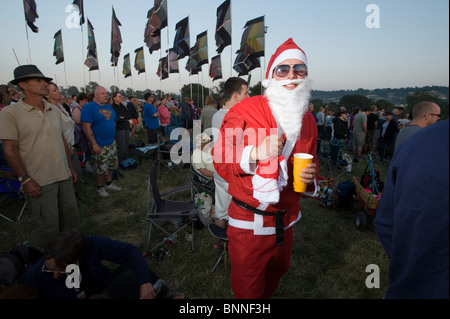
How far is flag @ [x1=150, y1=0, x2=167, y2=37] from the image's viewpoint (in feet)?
36.6

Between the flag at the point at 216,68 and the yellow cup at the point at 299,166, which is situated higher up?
the flag at the point at 216,68

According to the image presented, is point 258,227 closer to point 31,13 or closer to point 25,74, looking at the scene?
point 25,74

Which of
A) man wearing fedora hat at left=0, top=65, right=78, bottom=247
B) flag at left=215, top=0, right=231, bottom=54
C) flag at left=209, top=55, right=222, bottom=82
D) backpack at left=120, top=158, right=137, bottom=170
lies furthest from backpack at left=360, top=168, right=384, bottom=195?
flag at left=209, top=55, right=222, bottom=82

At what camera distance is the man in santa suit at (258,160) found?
159cm

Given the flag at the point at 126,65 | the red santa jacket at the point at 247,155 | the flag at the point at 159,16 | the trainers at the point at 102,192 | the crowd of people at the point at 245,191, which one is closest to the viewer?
the crowd of people at the point at 245,191

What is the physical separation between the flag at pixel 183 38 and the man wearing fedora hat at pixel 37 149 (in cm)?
1167

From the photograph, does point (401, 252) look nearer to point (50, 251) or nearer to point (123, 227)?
point (50, 251)

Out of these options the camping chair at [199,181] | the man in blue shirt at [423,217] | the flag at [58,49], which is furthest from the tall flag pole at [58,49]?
the man in blue shirt at [423,217]

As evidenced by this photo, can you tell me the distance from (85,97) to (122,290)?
6825 millimetres

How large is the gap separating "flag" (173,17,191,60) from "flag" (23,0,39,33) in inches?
256

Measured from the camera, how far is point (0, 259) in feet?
6.98

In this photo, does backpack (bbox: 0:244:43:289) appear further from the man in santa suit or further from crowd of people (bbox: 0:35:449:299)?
the man in santa suit

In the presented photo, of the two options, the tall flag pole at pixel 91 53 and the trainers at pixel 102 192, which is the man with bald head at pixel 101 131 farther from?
the tall flag pole at pixel 91 53
